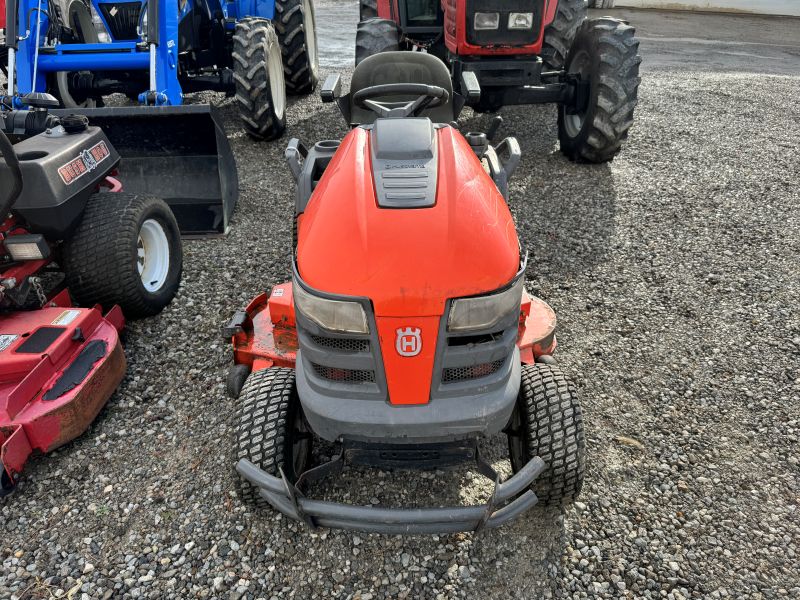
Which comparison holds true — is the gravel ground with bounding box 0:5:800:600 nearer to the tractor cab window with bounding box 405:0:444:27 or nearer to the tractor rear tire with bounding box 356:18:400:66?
the tractor rear tire with bounding box 356:18:400:66

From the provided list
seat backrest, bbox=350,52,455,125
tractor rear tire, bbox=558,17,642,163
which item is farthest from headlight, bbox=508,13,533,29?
A: seat backrest, bbox=350,52,455,125

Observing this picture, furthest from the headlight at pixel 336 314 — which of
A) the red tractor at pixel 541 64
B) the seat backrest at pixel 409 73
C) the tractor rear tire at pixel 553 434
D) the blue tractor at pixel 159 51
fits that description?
the blue tractor at pixel 159 51

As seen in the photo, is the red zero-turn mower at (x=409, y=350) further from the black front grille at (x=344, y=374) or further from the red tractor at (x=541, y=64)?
the red tractor at (x=541, y=64)

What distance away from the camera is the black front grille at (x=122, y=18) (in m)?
5.67

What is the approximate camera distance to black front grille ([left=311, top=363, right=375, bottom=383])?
5.99 feet

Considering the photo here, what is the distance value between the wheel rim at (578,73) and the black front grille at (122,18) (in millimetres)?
4081

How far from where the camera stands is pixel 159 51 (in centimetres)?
464

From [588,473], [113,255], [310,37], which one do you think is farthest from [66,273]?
[310,37]

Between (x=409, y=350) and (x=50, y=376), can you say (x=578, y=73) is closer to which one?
(x=409, y=350)

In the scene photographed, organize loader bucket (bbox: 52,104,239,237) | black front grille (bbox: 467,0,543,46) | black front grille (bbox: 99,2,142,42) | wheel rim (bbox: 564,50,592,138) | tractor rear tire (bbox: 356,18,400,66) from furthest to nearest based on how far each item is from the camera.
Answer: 1. black front grille (bbox: 99,2,142,42)
2. tractor rear tire (bbox: 356,18,400,66)
3. wheel rim (bbox: 564,50,592,138)
4. black front grille (bbox: 467,0,543,46)
5. loader bucket (bbox: 52,104,239,237)

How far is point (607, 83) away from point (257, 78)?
2978 millimetres

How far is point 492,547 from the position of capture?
2125 mm

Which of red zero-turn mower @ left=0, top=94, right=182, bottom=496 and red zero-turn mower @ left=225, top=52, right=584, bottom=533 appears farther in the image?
red zero-turn mower @ left=0, top=94, right=182, bottom=496

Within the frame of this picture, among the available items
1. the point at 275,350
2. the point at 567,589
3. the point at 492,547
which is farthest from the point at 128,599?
the point at 567,589
